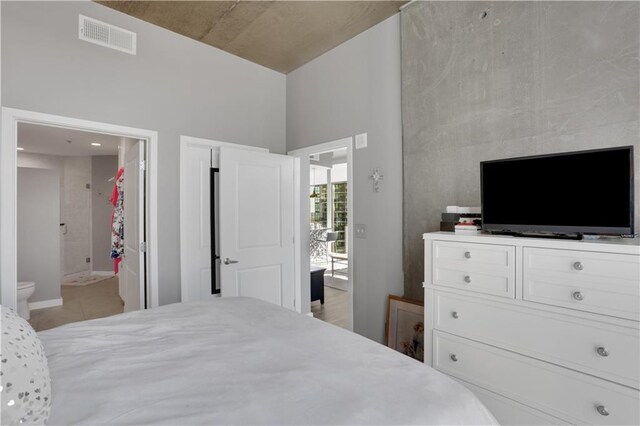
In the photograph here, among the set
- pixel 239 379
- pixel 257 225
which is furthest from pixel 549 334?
pixel 257 225

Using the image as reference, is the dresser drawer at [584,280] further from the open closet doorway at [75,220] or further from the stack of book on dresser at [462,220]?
the open closet doorway at [75,220]

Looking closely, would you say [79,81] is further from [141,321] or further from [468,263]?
[468,263]

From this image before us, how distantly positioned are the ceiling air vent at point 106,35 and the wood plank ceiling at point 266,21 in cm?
17

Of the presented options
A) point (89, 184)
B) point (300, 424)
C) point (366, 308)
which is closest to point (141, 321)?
point (300, 424)

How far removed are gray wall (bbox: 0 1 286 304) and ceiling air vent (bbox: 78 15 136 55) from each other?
1.7 inches

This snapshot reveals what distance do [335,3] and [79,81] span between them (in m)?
2.07

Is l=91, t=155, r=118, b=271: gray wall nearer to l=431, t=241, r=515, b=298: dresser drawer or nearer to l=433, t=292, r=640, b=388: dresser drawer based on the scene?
l=431, t=241, r=515, b=298: dresser drawer

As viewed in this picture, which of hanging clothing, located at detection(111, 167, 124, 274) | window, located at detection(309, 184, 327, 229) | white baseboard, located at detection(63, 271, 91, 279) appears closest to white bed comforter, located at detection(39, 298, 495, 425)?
hanging clothing, located at detection(111, 167, 124, 274)

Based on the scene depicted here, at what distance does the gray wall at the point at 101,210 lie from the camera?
689 centimetres

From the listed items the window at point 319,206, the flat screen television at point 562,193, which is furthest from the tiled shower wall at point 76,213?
the flat screen television at point 562,193

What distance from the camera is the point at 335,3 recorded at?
2490 millimetres

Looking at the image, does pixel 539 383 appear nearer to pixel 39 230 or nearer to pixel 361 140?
pixel 361 140

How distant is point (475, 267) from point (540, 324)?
0.38 meters

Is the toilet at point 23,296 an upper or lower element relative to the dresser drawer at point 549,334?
lower
